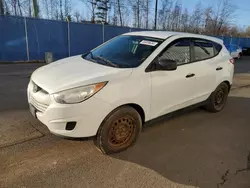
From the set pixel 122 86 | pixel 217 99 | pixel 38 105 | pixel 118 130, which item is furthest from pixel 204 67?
pixel 38 105

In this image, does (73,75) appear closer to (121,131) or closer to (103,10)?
(121,131)

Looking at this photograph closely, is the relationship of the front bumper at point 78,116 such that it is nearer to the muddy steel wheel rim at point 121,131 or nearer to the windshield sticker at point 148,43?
the muddy steel wheel rim at point 121,131

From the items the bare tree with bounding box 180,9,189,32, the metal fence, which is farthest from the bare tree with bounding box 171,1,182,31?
the metal fence

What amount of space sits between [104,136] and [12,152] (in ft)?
4.36

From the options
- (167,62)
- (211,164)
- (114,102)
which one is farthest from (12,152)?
(211,164)

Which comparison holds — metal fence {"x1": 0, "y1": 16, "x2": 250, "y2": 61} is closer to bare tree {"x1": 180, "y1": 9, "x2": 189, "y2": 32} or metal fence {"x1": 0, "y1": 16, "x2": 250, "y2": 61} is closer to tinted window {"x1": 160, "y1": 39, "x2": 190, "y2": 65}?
tinted window {"x1": 160, "y1": 39, "x2": 190, "y2": 65}

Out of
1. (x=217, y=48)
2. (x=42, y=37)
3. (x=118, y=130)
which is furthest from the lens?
(x=42, y=37)

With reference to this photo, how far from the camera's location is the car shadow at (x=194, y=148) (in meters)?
2.80

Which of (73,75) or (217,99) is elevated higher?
(73,75)

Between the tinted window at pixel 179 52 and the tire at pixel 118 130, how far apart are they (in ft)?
3.62

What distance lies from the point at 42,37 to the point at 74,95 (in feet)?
39.1

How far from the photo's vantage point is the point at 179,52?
3.79 meters

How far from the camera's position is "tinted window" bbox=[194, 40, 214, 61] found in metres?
4.15

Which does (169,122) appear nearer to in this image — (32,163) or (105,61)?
(105,61)
